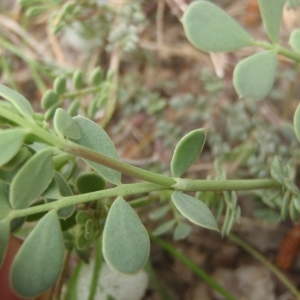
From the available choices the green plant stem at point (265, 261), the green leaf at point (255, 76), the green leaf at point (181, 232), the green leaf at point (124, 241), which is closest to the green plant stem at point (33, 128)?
the green leaf at point (124, 241)

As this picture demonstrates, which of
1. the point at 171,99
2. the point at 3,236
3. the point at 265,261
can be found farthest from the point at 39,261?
the point at 171,99

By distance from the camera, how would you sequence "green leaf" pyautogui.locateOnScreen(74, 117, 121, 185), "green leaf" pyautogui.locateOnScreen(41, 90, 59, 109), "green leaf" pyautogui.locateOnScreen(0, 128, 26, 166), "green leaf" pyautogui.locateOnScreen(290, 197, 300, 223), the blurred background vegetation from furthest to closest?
1. the blurred background vegetation
2. "green leaf" pyautogui.locateOnScreen(41, 90, 59, 109)
3. "green leaf" pyautogui.locateOnScreen(290, 197, 300, 223)
4. "green leaf" pyautogui.locateOnScreen(74, 117, 121, 185)
5. "green leaf" pyautogui.locateOnScreen(0, 128, 26, 166)

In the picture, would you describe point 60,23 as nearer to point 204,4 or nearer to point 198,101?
point 198,101

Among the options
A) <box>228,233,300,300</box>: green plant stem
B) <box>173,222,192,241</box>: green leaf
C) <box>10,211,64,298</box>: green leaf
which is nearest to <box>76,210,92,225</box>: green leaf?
<box>10,211,64,298</box>: green leaf

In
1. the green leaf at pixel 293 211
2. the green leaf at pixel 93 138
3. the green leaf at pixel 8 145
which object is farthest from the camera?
the green leaf at pixel 293 211

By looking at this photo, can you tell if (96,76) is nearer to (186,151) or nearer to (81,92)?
(81,92)

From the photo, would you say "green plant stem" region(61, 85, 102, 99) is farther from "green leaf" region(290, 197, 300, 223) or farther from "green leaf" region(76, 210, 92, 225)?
"green leaf" region(290, 197, 300, 223)

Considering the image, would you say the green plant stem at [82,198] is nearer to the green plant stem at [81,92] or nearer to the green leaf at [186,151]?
the green leaf at [186,151]
